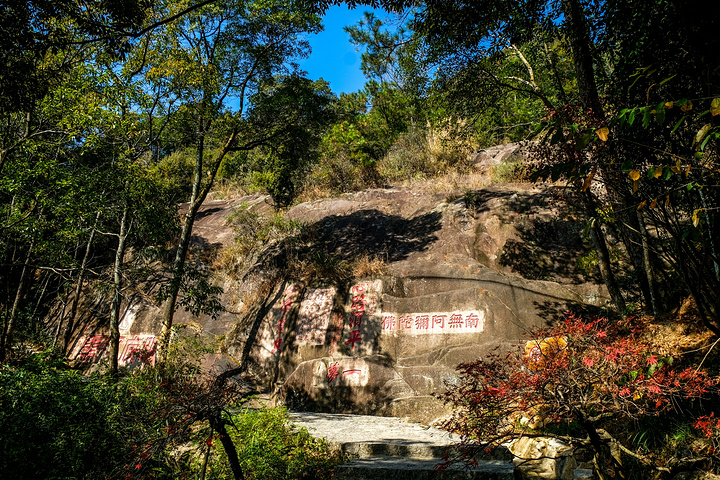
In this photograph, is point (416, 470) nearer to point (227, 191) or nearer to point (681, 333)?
point (681, 333)

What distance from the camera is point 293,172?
593 inches

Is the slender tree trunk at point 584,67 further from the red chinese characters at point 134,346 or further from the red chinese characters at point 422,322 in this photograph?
the red chinese characters at point 134,346

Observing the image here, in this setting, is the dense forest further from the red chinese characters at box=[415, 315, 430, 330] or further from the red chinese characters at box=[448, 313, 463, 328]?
the red chinese characters at box=[415, 315, 430, 330]

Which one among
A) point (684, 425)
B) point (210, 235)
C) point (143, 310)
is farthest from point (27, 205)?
point (684, 425)

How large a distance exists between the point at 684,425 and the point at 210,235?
44.9ft

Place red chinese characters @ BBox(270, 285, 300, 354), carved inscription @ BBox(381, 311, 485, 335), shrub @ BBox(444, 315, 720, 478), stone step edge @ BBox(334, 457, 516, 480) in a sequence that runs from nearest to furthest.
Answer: shrub @ BBox(444, 315, 720, 478) < stone step edge @ BBox(334, 457, 516, 480) < carved inscription @ BBox(381, 311, 485, 335) < red chinese characters @ BBox(270, 285, 300, 354)

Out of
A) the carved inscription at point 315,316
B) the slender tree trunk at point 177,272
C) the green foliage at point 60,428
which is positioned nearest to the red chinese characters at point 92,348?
the slender tree trunk at point 177,272

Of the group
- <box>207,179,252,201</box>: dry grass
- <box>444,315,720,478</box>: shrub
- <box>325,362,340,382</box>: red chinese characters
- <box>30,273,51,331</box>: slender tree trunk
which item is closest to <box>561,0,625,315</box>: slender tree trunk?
<box>444,315,720,478</box>: shrub

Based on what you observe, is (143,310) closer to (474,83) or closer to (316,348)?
(316,348)

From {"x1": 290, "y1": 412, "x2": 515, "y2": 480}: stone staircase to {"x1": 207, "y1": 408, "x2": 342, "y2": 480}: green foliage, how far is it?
0.26m

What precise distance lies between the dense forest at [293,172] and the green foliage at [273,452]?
35mm

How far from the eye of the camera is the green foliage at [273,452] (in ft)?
12.5

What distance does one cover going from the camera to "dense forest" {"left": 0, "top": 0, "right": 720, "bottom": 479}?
9.34 feet

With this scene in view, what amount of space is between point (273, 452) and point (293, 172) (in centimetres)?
1215
